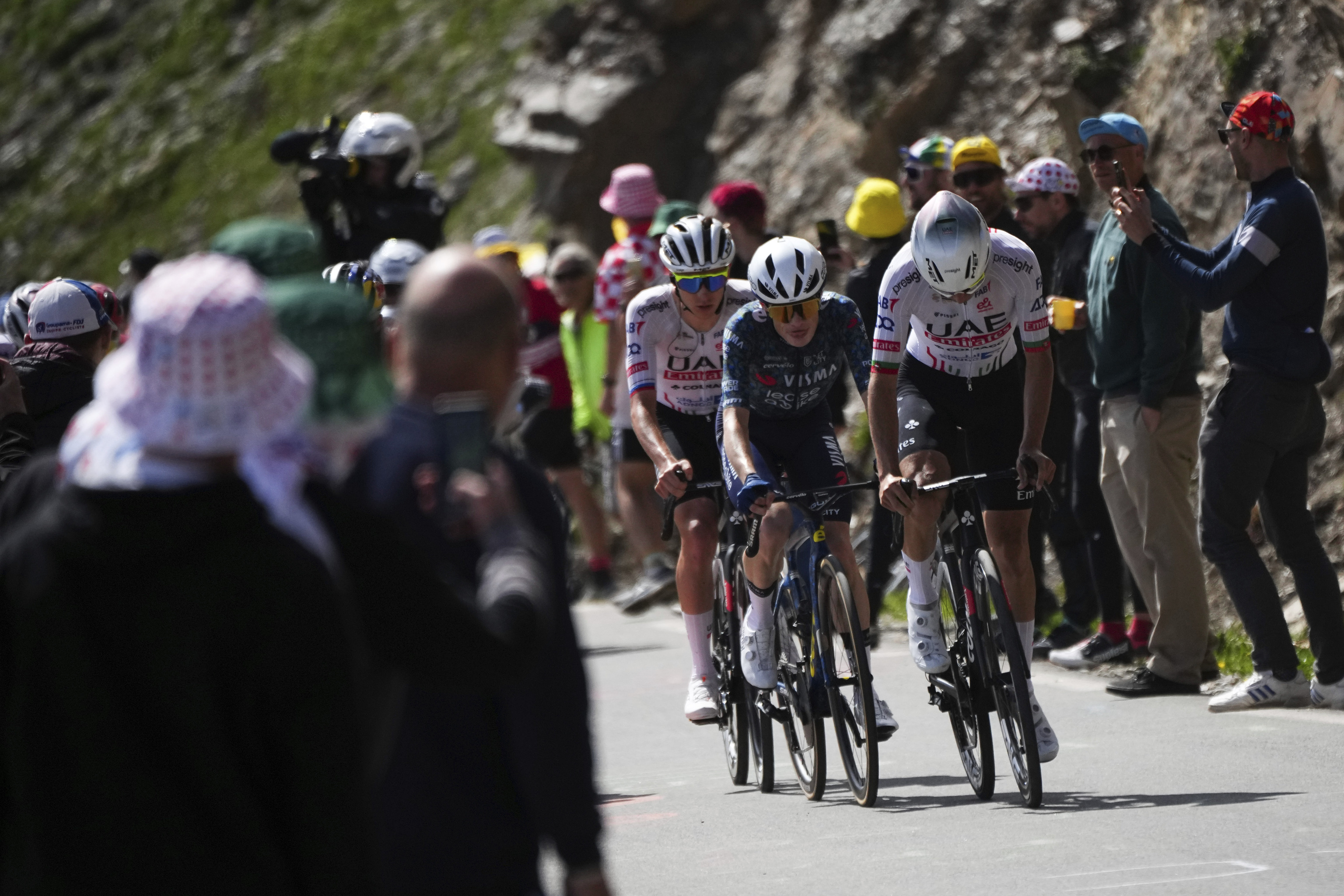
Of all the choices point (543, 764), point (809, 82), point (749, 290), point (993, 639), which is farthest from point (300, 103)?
point (543, 764)

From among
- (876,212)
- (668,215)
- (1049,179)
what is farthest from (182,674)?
(668,215)

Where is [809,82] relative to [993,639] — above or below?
above

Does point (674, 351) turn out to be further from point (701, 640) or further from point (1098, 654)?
point (1098, 654)

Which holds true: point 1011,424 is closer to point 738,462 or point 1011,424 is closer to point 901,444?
point 901,444

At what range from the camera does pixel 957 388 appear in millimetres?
8047

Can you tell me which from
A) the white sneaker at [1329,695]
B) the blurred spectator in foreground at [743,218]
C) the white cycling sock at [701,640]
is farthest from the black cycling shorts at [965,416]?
the blurred spectator in foreground at [743,218]

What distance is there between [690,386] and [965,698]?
2117 millimetres

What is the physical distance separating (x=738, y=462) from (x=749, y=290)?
1.50 meters

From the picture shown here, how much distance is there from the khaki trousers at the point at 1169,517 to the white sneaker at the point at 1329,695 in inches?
34.6

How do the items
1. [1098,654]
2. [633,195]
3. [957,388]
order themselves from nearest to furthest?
[957,388] < [1098,654] < [633,195]

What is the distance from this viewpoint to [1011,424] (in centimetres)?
812

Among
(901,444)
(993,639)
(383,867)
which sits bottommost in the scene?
(993,639)

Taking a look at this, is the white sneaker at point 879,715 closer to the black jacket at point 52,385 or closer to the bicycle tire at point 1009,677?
the bicycle tire at point 1009,677

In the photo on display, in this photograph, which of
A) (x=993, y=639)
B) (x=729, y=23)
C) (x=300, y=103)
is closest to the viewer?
(x=993, y=639)
